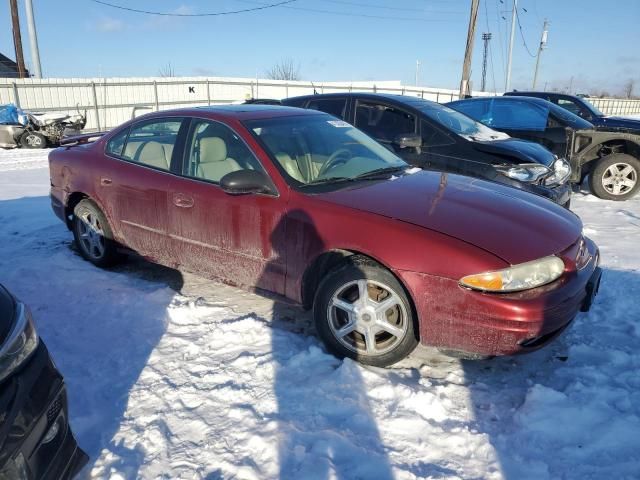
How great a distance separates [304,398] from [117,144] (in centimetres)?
302

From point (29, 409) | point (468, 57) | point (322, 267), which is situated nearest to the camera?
point (29, 409)

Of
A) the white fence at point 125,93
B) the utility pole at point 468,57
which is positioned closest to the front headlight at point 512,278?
the utility pole at point 468,57

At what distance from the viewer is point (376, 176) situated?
356cm

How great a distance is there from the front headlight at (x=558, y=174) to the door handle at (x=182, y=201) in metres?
3.87

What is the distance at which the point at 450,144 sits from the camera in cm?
553

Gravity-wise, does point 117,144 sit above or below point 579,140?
above

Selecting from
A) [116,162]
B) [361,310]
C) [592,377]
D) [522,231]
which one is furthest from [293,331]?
[116,162]

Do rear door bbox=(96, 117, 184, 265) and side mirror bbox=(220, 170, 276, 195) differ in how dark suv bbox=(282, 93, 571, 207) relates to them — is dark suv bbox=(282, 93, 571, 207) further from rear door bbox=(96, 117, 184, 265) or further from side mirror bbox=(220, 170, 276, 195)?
rear door bbox=(96, 117, 184, 265)

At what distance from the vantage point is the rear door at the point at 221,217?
3285mm

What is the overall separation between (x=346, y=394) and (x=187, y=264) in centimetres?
179

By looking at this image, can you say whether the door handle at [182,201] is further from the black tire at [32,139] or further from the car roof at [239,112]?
the black tire at [32,139]

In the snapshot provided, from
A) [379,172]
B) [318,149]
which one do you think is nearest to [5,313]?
[318,149]

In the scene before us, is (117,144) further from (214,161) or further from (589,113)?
(589,113)

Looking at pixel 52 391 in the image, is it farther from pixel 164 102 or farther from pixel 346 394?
pixel 164 102
